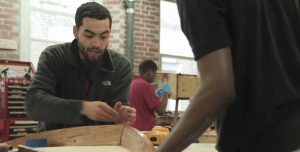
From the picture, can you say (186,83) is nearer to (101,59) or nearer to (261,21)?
(101,59)

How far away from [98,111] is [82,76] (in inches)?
15.1

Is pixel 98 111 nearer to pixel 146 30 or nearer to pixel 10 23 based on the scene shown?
pixel 10 23

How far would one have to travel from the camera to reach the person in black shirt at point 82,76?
222 cm

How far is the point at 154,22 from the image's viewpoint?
7.22m

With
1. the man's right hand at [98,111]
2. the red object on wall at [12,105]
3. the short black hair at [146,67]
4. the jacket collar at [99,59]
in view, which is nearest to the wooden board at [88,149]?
the man's right hand at [98,111]

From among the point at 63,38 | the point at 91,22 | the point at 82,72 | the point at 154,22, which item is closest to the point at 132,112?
the point at 82,72

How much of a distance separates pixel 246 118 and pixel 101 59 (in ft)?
5.00

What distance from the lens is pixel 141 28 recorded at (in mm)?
6996

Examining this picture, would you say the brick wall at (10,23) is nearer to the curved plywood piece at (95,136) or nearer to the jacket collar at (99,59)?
the jacket collar at (99,59)

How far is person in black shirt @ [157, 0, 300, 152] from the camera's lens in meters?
0.95

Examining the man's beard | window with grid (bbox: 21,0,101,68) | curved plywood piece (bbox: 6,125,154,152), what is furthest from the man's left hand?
window with grid (bbox: 21,0,101,68)

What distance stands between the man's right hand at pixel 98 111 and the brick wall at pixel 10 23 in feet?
11.8

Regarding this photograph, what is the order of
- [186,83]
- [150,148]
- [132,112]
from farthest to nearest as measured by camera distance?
[186,83]
[132,112]
[150,148]

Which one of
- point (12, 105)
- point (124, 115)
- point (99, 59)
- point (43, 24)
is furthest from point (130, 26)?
point (124, 115)
